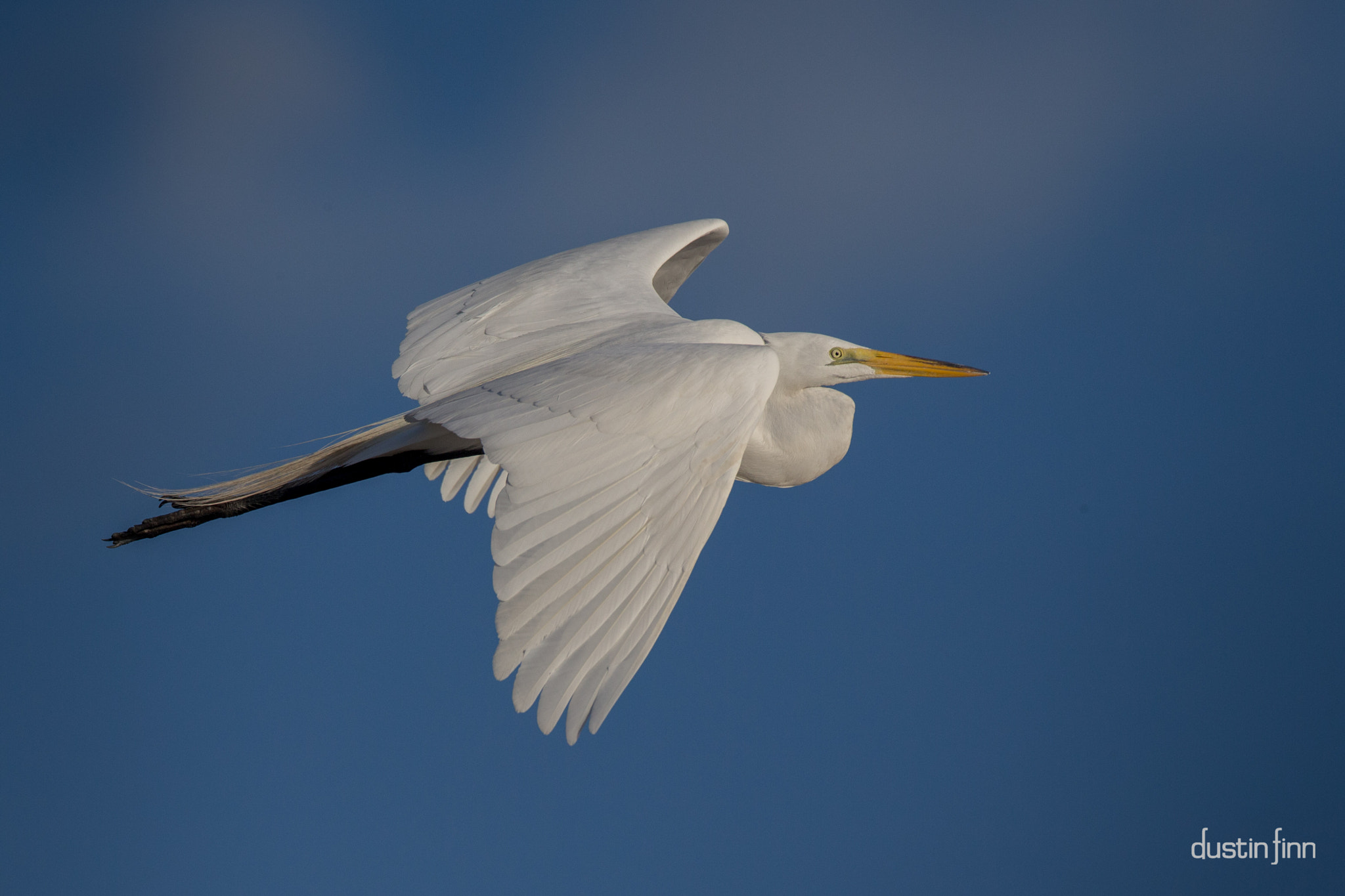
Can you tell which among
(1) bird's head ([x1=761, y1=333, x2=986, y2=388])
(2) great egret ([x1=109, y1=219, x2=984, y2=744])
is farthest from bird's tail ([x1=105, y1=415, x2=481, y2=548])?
(1) bird's head ([x1=761, y1=333, x2=986, y2=388])

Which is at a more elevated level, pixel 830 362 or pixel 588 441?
pixel 830 362

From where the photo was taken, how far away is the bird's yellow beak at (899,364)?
2.52 meters

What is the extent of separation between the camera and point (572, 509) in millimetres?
1701

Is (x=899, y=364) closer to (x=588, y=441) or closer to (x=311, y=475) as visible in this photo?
(x=588, y=441)

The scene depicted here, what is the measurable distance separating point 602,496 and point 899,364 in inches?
42.7

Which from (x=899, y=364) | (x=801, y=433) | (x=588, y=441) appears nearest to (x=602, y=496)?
(x=588, y=441)

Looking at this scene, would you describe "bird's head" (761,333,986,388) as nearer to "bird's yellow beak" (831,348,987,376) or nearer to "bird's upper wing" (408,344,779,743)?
"bird's yellow beak" (831,348,987,376)

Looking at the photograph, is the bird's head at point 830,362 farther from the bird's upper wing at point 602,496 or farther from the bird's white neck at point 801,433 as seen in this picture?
the bird's upper wing at point 602,496

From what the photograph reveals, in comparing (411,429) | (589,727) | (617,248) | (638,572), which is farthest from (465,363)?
(589,727)

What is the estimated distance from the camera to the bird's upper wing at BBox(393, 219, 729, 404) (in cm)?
264

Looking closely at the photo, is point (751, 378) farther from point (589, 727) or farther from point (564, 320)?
point (564, 320)

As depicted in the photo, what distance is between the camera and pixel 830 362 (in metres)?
2.50

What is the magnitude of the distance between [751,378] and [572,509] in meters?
0.44

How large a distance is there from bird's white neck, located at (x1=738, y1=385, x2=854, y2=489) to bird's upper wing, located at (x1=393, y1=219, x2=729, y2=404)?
0.38m
